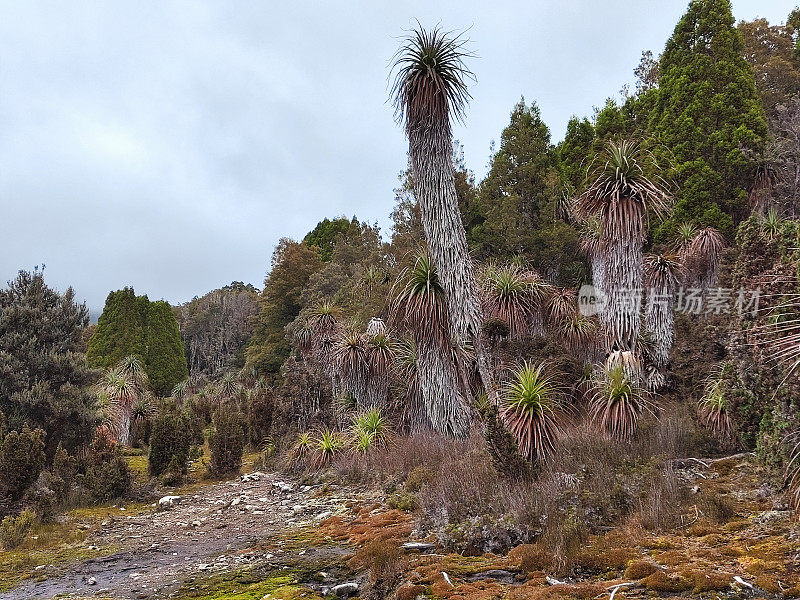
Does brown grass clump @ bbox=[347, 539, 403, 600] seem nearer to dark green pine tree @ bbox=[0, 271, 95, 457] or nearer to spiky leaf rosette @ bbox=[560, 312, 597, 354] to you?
dark green pine tree @ bbox=[0, 271, 95, 457]

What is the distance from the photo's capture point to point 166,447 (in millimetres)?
11914

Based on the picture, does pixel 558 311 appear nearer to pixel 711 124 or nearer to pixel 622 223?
pixel 622 223

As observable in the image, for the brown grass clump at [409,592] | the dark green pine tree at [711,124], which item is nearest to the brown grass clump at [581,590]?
the brown grass clump at [409,592]

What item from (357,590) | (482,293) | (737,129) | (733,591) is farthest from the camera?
(737,129)

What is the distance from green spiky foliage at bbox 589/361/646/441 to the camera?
8.25 m

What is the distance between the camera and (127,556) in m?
6.95

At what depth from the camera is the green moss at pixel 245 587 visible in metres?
5.01

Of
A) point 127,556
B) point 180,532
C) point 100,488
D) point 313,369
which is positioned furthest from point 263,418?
point 127,556

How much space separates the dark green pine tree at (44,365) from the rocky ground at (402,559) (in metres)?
2.70

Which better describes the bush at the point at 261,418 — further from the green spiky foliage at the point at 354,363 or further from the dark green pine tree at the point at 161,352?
the dark green pine tree at the point at 161,352

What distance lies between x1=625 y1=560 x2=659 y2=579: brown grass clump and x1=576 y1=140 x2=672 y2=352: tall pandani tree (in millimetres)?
6760

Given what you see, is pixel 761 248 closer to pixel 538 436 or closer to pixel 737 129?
pixel 538 436

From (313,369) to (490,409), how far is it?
31.4ft

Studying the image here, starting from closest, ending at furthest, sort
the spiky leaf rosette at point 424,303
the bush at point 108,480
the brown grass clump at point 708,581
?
the brown grass clump at point 708,581, the bush at point 108,480, the spiky leaf rosette at point 424,303
